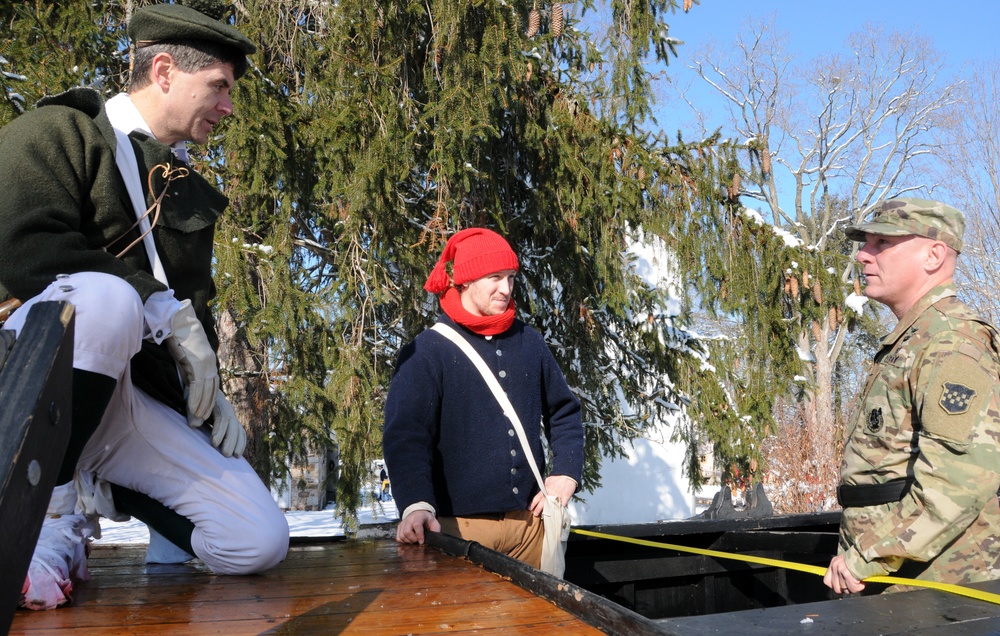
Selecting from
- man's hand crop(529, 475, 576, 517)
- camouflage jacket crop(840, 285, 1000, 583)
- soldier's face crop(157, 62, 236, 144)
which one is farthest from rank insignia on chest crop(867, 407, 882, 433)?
soldier's face crop(157, 62, 236, 144)

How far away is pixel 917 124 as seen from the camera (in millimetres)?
25094

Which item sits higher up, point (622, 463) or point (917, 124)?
point (917, 124)

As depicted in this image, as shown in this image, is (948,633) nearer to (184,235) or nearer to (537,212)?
(184,235)

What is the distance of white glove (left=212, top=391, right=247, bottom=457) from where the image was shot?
2.45m

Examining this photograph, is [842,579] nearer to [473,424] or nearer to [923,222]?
[923,222]

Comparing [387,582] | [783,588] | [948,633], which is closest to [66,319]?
[387,582]

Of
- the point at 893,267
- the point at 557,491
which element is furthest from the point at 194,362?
the point at 893,267

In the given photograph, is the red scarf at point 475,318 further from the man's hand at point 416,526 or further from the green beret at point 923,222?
the green beret at point 923,222

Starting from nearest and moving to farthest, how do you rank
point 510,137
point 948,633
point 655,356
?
point 948,633
point 510,137
point 655,356

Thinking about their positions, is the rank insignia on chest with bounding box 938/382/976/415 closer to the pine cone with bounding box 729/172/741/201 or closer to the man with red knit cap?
the man with red knit cap

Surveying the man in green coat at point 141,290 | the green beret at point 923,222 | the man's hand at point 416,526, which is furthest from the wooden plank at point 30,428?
the green beret at point 923,222

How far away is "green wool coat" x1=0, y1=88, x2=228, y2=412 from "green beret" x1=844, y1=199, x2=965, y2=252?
78.6 inches

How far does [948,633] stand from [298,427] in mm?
4897

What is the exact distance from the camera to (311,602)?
80.0 inches
